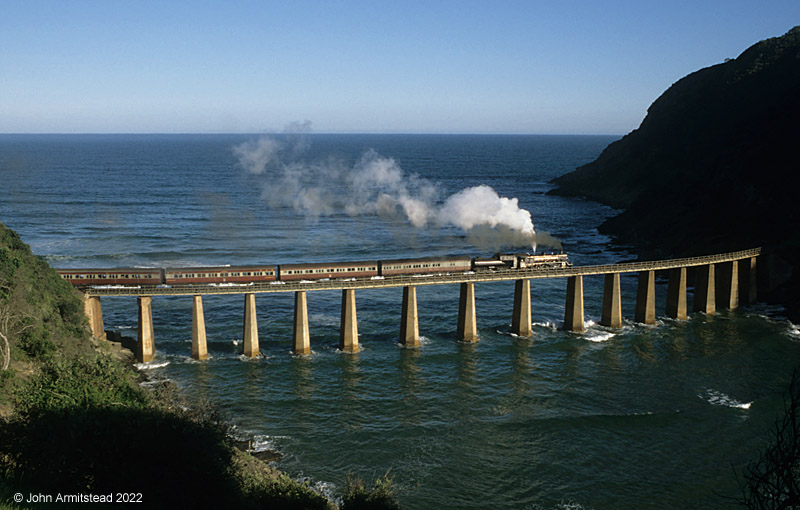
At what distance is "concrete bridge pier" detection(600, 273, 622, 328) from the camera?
71688 mm

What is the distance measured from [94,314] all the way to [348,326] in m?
24.2

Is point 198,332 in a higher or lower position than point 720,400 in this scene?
higher

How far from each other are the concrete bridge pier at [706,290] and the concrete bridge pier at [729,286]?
110 inches

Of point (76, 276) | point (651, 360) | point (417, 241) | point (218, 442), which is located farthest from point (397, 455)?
point (417, 241)

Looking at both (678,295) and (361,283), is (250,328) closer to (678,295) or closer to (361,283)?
(361,283)

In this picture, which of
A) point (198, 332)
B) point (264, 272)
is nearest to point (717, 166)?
point (264, 272)

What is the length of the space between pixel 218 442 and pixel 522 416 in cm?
2646

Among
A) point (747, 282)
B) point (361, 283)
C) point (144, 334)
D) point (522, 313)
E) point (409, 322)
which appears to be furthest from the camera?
point (747, 282)

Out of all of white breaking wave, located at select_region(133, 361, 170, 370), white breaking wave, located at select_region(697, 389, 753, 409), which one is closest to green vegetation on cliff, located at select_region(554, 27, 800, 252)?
white breaking wave, located at select_region(697, 389, 753, 409)

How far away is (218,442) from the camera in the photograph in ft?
108

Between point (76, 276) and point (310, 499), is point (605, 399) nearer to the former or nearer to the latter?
point (310, 499)

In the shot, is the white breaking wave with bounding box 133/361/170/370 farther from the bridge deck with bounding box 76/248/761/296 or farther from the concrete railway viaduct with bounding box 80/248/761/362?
the bridge deck with bounding box 76/248/761/296

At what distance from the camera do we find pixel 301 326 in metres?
62.5

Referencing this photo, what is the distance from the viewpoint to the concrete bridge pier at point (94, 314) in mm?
61406
